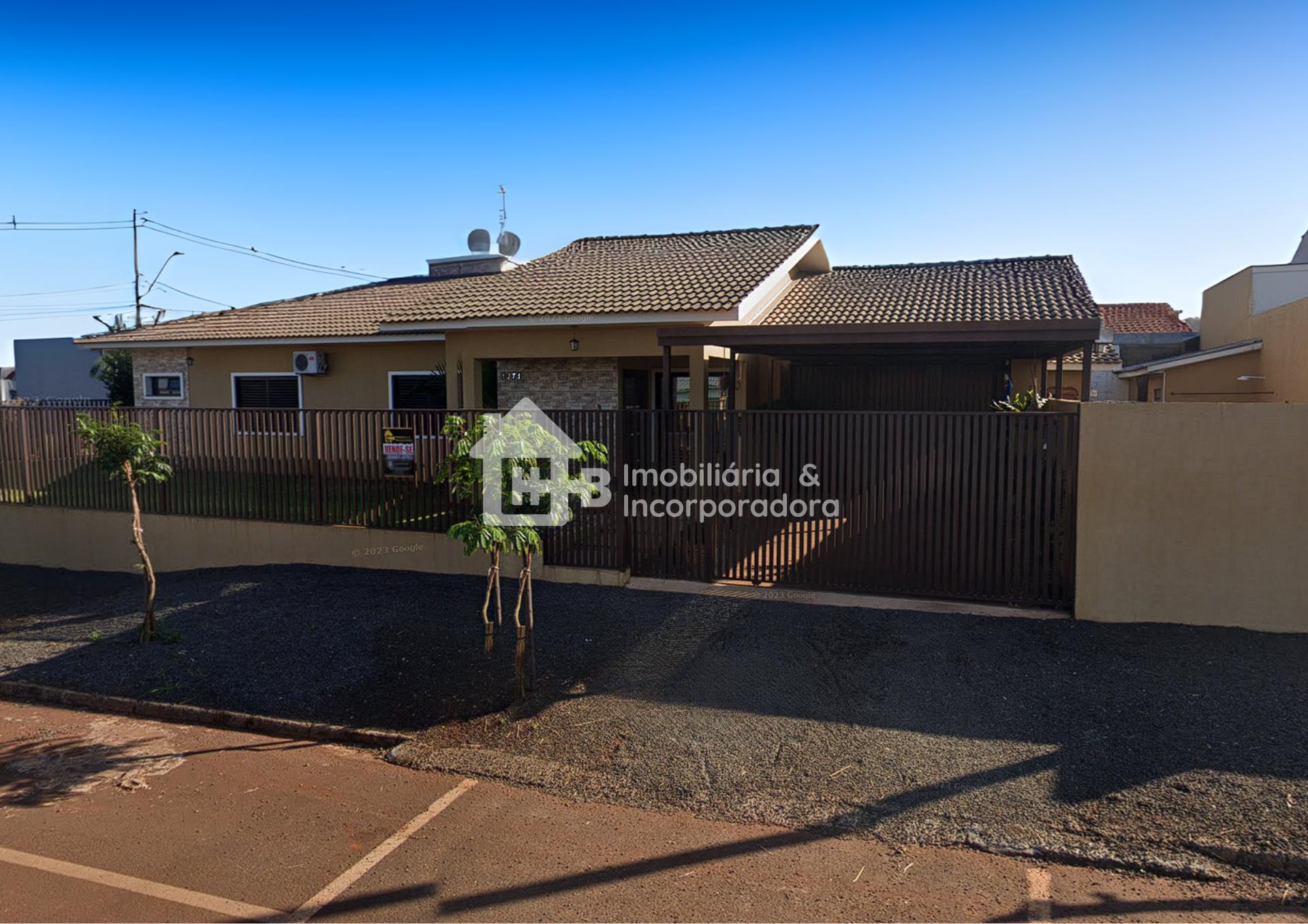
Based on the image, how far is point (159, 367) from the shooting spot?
57.1 ft

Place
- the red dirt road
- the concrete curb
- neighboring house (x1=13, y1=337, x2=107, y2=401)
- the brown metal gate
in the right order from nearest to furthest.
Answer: the red dirt road → the concrete curb → the brown metal gate → neighboring house (x1=13, y1=337, x2=107, y2=401)

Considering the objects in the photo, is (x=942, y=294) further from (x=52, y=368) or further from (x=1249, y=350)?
(x=52, y=368)

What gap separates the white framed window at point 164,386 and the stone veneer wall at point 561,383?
333 inches

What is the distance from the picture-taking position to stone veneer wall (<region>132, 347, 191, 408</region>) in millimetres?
17156

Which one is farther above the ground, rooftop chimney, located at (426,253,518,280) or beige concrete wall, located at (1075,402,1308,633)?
rooftop chimney, located at (426,253,518,280)

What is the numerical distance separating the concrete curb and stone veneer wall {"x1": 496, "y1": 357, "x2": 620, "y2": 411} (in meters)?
7.43

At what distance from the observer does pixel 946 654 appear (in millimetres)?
6652

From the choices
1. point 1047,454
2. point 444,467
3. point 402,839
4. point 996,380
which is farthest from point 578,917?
point 996,380

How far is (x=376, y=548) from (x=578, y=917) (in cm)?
693

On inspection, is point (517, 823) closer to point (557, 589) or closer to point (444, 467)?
point (444, 467)

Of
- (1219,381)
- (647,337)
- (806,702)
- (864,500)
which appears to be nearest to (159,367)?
(647,337)

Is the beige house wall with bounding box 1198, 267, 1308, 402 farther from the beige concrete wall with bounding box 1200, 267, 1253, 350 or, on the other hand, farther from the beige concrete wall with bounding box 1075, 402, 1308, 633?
the beige concrete wall with bounding box 1075, 402, 1308, 633

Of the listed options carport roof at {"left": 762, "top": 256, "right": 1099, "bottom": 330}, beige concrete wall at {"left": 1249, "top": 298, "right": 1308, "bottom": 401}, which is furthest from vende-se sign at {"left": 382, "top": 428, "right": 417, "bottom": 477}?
beige concrete wall at {"left": 1249, "top": 298, "right": 1308, "bottom": 401}

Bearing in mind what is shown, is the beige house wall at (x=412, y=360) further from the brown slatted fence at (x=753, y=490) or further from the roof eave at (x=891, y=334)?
the brown slatted fence at (x=753, y=490)
